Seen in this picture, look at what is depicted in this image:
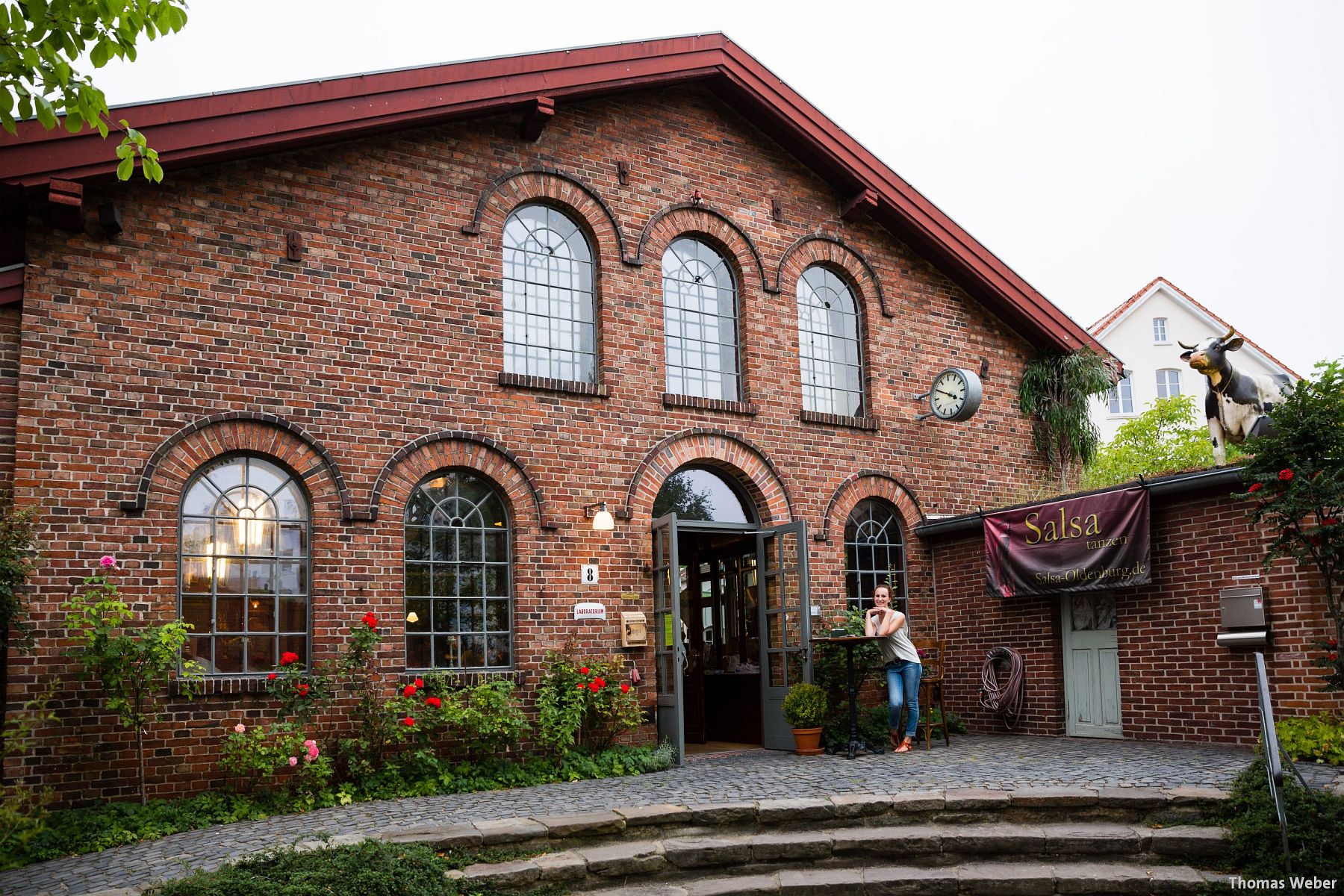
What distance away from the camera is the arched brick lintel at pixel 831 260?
45.3ft

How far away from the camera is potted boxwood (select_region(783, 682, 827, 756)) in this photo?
11711 mm

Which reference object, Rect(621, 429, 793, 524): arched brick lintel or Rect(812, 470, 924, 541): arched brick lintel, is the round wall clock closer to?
Rect(812, 470, 924, 541): arched brick lintel

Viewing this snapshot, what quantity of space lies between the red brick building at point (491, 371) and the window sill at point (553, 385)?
3 cm

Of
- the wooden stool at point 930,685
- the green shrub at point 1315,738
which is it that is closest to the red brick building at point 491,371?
the wooden stool at point 930,685

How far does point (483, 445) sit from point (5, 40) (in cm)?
576

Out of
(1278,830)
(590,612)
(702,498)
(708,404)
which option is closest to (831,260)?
(708,404)

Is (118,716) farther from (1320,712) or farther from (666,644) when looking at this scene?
(1320,712)

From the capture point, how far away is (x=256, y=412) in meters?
10.1

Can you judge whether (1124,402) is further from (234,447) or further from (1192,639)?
(234,447)

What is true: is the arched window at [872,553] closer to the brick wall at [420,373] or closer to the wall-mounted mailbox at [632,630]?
the brick wall at [420,373]

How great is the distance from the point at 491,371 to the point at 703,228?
3405 mm

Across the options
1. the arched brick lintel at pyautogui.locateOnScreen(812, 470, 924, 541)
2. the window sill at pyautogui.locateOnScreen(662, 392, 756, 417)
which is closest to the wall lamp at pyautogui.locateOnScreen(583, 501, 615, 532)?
the window sill at pyautogui.locateOnScreen(662, 392, 756, 417)

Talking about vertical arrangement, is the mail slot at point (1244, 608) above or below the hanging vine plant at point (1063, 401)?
below

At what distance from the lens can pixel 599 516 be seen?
1162 cm
